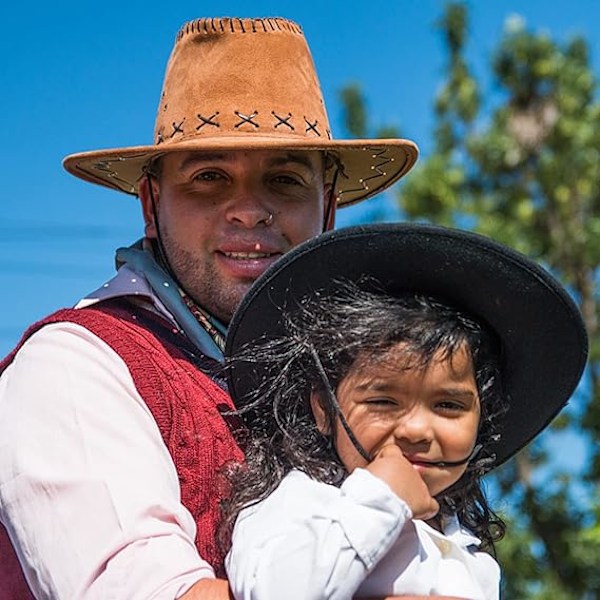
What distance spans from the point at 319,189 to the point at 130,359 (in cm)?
81

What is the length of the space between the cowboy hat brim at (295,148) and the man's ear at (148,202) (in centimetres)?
4

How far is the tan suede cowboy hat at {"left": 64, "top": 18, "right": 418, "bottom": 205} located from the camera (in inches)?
117

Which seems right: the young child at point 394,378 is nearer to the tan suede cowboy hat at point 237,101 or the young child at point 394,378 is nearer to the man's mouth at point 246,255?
the man's mouth at point 246,255

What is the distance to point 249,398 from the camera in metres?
2.59

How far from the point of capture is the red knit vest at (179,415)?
2445mm

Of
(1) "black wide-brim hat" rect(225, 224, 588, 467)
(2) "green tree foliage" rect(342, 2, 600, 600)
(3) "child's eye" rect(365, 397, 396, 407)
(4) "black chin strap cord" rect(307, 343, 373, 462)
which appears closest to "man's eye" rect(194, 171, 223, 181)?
(1) "black wide-brim hat" rect(225, 224, 588, 467)

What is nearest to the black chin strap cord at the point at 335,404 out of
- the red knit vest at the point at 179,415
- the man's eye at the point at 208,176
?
the red knit vest at the point at 179,415

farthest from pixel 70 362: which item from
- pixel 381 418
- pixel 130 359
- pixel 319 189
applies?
pixel 319 189

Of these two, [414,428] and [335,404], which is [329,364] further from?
[414,428]

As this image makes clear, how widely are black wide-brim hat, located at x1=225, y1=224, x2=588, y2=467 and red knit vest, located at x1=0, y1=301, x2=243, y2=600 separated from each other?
8 cm

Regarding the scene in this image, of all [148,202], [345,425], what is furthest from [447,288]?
[148,202]

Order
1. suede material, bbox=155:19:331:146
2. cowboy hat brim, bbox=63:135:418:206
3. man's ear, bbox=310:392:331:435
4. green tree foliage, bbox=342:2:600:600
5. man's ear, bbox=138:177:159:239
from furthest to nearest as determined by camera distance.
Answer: green tree foliage, bbox=342:2:600:600 → man's ear, bbox=138:177:159:239 → suede material, bbox=155:19:331:146 → cowboy hat brim, bbox=63:135:418:206 → man's ear, bbox=310:392:331:435

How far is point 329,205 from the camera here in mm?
3297

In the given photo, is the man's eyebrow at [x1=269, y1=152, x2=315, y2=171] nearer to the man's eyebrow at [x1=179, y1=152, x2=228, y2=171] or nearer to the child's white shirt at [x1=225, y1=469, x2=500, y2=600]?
the man's eyebrow at [x1=179, y1=152, x2=228, y2=171]
